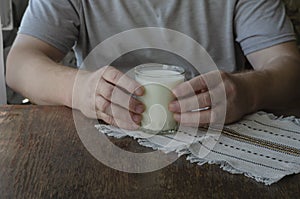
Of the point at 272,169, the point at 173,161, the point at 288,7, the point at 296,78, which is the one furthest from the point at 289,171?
the point at 288,7

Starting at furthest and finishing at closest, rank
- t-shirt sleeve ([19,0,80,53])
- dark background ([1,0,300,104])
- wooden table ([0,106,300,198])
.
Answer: dark background ([1,0,300,104]) → t-shirt sleeve ([19,0,80,53]) → wooden table ([0,106,300,198])

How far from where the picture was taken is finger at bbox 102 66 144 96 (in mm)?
849

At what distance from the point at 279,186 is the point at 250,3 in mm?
814

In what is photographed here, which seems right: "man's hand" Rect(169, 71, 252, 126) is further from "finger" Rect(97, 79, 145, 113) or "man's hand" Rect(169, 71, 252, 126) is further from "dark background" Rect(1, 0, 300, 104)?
"dark background" Rect(1, 0, 300, 104)

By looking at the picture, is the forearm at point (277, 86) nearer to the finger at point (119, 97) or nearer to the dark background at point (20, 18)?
the finger at point (119, 97)

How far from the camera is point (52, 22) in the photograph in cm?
127

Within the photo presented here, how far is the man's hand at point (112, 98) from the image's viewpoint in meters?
0.86

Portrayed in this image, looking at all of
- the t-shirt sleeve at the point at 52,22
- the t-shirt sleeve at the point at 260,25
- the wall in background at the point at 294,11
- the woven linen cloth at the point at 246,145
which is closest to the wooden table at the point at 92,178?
the woven linen cloth at the point at 246,145

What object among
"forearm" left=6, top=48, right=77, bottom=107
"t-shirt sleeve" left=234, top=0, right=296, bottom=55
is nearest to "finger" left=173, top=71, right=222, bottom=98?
"forearm" left=6, top=48, right=77, bottom=107

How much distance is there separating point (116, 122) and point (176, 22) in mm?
577

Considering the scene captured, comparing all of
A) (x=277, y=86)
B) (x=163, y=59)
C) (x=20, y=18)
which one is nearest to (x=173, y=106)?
(x=277, y=86)

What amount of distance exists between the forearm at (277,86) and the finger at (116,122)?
0.27 m

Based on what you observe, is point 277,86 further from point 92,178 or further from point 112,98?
point 92,178

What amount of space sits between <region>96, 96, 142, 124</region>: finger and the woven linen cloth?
0.02 metres
